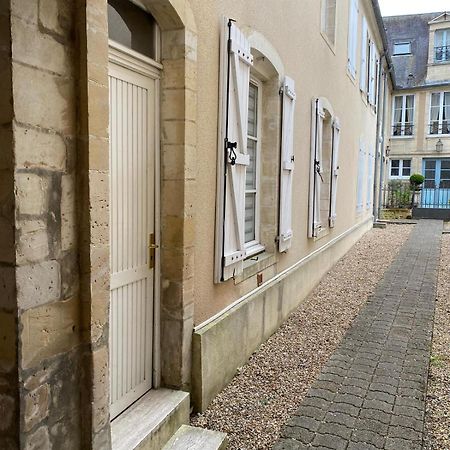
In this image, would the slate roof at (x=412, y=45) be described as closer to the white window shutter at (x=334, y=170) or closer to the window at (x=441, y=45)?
the window at (x=441, y=45)

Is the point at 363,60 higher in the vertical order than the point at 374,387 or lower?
higher

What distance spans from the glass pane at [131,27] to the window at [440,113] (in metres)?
23.4

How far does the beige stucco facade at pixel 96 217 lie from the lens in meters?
1.76

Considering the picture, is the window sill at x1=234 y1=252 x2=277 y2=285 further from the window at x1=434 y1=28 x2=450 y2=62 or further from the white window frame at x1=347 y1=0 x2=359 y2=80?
the window at x1=434 y1=28 x2=450 y2=62

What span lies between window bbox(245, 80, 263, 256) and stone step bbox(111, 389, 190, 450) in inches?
81.4

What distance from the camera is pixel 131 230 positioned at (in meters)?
2.81

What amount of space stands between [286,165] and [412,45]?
25.1 meters

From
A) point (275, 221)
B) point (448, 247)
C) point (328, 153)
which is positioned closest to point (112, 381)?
point (275, 221)


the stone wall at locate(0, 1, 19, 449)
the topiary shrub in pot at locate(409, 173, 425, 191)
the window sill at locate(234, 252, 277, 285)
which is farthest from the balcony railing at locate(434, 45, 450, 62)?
the stone wall at locate(0, 1, 19, 449)

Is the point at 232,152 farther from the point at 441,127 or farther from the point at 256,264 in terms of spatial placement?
the point at 441,127


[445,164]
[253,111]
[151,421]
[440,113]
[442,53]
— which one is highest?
[442,53]

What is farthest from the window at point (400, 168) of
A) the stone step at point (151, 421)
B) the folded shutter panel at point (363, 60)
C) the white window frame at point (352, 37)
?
the stone step at point (151, 421)

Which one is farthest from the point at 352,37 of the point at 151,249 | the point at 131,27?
the point at 151,249

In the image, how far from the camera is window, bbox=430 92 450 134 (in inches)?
918
